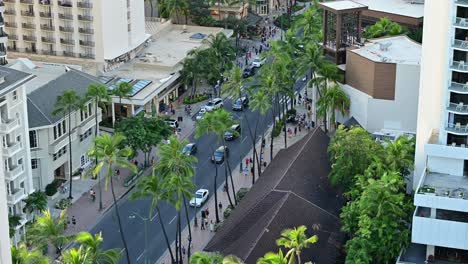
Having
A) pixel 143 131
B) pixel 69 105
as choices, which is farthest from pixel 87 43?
pixel 69 105

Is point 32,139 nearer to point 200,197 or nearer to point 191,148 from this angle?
point 200,197

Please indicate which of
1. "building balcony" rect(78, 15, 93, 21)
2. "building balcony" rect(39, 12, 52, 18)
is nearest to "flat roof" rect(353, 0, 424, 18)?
"building balcony" rect(78, 15, 93, 21)

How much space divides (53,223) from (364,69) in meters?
47.4

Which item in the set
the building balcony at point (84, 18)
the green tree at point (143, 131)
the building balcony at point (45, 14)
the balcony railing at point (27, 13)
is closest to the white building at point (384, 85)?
the green tree at point (143, 131)

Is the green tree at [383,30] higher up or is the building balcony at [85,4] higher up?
the building balcony at [85,4]

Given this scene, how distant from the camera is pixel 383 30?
408 ft

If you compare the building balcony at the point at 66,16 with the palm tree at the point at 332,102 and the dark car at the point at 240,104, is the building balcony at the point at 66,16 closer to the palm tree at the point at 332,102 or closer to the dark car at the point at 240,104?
the dark car at the point at 240,104

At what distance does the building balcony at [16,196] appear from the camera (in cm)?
8306

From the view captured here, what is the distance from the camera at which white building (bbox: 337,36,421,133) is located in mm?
101312

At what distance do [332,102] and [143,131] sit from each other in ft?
70.6

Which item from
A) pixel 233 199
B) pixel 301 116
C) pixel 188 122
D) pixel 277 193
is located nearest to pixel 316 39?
pixel 301 116

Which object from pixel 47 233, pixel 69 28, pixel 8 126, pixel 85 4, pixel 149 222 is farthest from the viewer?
pixel 69 28

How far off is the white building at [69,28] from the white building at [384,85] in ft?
108

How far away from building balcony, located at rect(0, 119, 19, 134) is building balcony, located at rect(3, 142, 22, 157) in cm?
163
